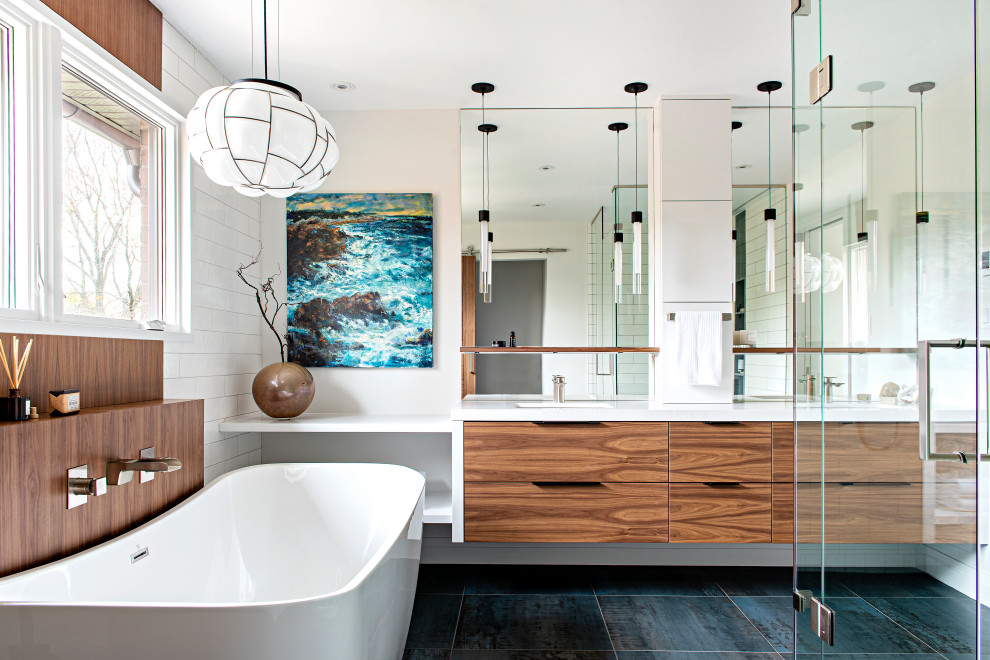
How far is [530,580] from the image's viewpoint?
2957mm

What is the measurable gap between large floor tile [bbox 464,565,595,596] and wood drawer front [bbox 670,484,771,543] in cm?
54

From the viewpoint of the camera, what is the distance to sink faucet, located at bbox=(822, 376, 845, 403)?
4.73 ft

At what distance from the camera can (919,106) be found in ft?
3.90

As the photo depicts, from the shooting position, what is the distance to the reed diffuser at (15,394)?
1546 millimetres

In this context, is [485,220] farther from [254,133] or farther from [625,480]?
[254,133]

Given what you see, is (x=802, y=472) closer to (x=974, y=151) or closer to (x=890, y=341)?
(x=890, y=341)

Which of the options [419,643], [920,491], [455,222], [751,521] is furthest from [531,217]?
[920,491]

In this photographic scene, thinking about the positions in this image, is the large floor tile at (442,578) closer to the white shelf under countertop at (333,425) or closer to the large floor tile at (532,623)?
the large floor tile at (532,623)

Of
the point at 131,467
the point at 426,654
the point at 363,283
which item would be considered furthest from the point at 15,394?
the point at 363,283

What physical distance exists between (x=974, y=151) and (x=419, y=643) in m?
2.29

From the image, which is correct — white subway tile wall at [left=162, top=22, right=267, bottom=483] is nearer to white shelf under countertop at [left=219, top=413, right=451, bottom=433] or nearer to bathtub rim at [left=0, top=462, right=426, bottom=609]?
white shelf under countertop at [left=219, top=413, right=451, bottom=433]

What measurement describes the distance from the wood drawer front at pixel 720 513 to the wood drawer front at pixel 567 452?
0.54 feet

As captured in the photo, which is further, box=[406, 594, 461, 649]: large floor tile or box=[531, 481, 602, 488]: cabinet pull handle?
box=[531, 481, 602, 488]: cabinet pull handle

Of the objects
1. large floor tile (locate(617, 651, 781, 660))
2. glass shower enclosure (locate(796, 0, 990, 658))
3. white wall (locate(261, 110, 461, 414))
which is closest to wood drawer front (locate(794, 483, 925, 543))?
glass shower enclosure (locate(796, 0, 990, 658))
